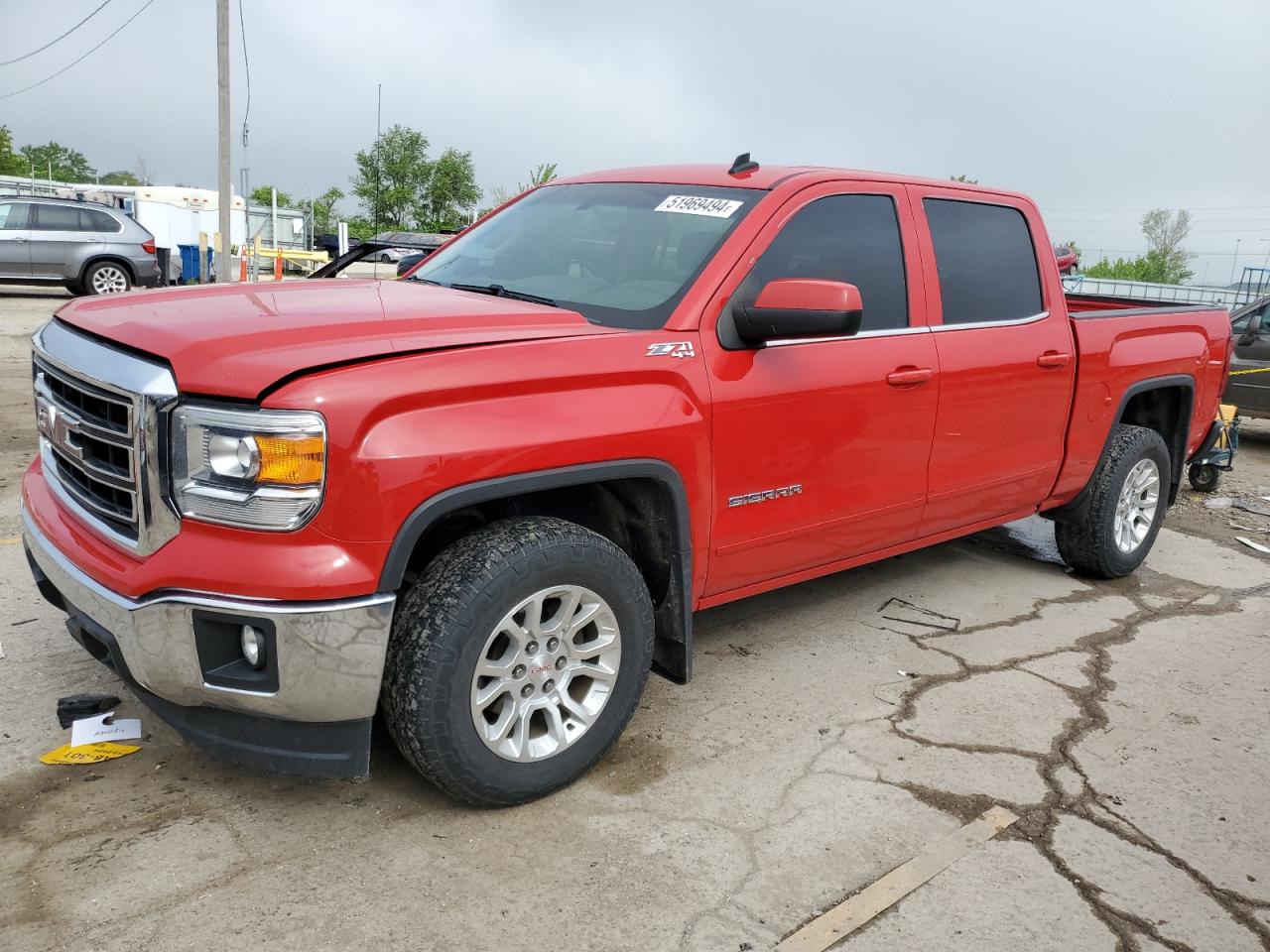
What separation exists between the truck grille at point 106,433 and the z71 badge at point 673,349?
1.31 metres

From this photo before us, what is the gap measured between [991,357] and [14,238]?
1665 centimetres

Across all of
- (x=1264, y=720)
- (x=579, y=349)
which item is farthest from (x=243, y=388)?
(x=1264, y=720)

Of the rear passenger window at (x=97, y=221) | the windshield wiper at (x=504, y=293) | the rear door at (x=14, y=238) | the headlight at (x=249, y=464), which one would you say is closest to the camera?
the headlight at (x=249, y=464)

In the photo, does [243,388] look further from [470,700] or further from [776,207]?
[776,207]

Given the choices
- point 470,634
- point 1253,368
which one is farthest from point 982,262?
point 1253,368

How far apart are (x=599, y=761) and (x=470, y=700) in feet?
2.26

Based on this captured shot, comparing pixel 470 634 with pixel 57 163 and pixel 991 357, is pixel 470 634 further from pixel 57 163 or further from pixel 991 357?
pixel 57 163

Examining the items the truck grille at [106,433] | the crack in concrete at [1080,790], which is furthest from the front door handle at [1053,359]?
the truck grille at [106,433]

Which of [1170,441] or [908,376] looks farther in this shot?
[1170,441]

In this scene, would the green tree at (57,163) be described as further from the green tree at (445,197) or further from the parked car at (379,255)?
the parked car at (379,255)

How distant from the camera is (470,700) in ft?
9.14

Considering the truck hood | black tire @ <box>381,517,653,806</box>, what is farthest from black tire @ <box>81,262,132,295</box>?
black tire @ <box>381,517,653,806</box>

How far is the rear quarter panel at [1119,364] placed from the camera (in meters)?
4.89

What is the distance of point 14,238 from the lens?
16312mm
